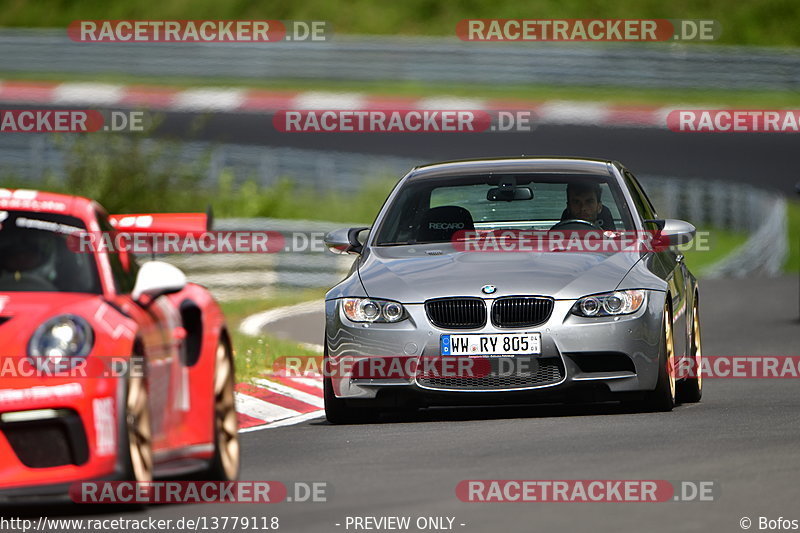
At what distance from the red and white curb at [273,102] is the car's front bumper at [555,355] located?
25.7 m

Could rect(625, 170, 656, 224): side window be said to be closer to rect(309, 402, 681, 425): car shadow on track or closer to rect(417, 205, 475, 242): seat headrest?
rect(417, 205, 475, 242): seat headrest

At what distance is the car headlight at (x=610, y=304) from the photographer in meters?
10.6

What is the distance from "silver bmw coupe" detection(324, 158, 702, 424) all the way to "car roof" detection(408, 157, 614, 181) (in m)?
0.52

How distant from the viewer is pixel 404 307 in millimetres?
10641

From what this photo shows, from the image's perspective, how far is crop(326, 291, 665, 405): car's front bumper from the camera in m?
10.5

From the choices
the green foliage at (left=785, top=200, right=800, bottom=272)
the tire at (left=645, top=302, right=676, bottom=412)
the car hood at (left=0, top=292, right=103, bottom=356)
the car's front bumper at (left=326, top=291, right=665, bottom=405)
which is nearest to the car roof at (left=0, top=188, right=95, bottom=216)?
the car hood at (left=0, top=292, right=103, bottom=356)

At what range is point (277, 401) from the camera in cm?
1255

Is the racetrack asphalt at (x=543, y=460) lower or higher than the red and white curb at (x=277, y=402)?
higher

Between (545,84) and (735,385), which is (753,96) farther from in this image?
(735,385)

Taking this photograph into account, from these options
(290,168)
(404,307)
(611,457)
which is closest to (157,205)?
(290,168)

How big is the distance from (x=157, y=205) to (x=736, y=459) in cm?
1713

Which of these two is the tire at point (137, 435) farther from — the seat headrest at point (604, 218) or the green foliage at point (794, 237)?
the green foliage at point (794, 237)

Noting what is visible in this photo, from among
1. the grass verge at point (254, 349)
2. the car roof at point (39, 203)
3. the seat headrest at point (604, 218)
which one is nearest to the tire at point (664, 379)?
the seat headrest at point (604, 218)

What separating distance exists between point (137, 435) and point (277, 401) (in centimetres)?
539
